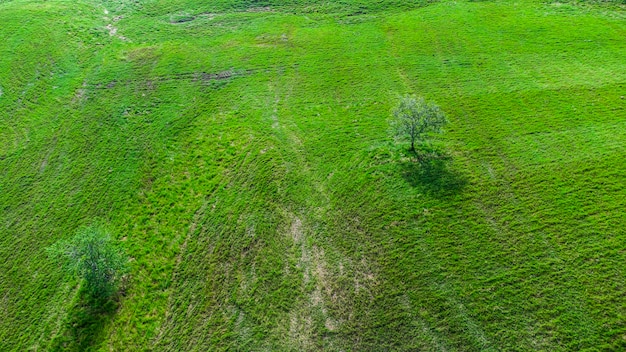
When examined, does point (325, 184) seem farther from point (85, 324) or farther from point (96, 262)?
point (85, 324)

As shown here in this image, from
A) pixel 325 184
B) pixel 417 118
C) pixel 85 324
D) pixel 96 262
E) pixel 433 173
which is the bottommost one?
pixel 85 324

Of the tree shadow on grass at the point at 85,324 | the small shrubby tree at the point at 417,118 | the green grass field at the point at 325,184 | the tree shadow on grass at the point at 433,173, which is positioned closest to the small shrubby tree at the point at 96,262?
the tree shadow on grass at the point at 85,324

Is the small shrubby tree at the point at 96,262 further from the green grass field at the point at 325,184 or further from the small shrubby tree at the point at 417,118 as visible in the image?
the small shrubby tree at the point at 417,118

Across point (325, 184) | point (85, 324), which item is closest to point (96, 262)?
point (85, 324)

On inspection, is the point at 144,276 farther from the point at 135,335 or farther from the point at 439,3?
the point at 439,3

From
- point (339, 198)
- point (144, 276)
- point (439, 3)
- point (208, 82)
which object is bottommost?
point (144, 276)

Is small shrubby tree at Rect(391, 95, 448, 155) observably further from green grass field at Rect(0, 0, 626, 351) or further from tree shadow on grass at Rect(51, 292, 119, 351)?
tree shadow on grass at Rect(51, 292, 119, 351)

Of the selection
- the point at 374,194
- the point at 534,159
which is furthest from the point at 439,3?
the point at 374,194
